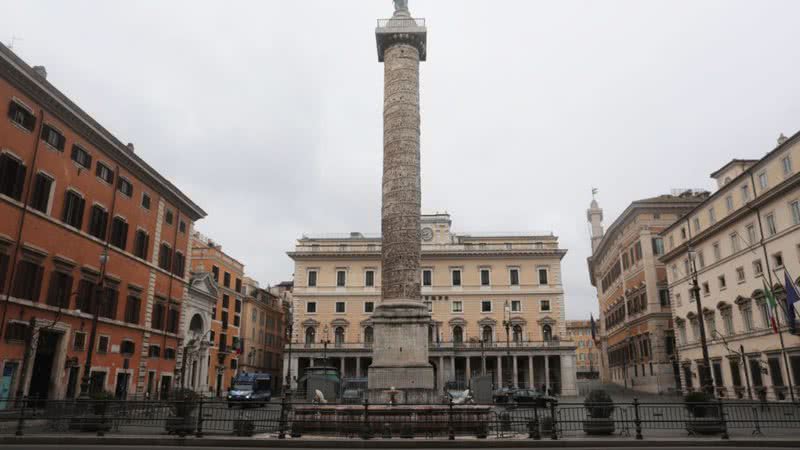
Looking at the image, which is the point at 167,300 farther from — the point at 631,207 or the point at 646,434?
the point at 631,207

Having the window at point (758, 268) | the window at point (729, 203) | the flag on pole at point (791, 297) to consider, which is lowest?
the flag on pole at point (791, 297)

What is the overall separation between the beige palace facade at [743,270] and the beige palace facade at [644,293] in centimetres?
294

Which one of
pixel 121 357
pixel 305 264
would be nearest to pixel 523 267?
pixel 305 264

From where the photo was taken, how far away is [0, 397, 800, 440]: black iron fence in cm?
1413

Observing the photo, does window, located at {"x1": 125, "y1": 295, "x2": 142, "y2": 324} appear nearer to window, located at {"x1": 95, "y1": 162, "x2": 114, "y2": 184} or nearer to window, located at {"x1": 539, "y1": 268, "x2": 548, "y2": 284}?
window, located at {"x1": 95, "y1": 162, "x2": 114, "y2": 184}

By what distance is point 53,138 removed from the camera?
78.2 feet

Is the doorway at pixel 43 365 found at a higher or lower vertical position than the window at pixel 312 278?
lower

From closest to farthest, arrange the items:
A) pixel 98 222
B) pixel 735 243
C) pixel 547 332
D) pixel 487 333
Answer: pixel 98 222
pixel 735 243
pixel 547 332
pixel 487 333

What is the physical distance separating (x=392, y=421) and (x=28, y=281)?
1582 centimetres

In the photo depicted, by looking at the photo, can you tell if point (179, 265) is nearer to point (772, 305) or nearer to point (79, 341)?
point (79, 341)

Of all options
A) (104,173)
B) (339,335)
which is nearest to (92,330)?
(104,173)

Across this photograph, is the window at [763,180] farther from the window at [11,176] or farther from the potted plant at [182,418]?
A: the window at [11,176]

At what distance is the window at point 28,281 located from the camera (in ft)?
70.0

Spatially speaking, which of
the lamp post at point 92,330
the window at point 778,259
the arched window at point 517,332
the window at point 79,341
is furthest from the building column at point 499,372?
the window at point 79,341
